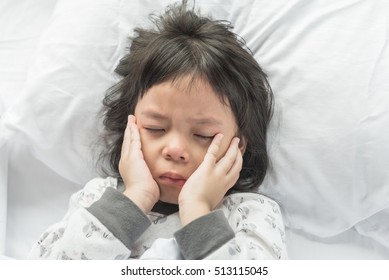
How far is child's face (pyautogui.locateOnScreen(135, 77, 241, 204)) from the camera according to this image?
3.52 feet

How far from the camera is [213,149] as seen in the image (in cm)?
110

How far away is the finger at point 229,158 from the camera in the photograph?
44.1 inches

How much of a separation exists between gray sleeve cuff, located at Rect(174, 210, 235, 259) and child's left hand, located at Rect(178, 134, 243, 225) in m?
0.03

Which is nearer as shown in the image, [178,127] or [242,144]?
[178,127]

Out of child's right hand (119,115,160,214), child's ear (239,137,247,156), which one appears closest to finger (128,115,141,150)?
child's right hand (119,115,160,214)

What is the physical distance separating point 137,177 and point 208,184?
0.13 m

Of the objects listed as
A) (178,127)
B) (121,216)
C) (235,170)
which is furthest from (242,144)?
(121,216)

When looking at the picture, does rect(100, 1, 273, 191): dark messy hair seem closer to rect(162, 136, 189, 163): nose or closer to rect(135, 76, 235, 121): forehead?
rect(135, 76, 235, 121): forehead

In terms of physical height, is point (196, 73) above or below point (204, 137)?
above

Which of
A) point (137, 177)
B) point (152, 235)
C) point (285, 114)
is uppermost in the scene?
point (285, 114)

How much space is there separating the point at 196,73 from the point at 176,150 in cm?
15

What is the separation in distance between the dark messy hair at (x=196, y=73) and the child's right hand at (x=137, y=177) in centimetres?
10

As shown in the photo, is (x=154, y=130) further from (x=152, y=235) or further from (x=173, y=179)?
(x=152, y=235)
